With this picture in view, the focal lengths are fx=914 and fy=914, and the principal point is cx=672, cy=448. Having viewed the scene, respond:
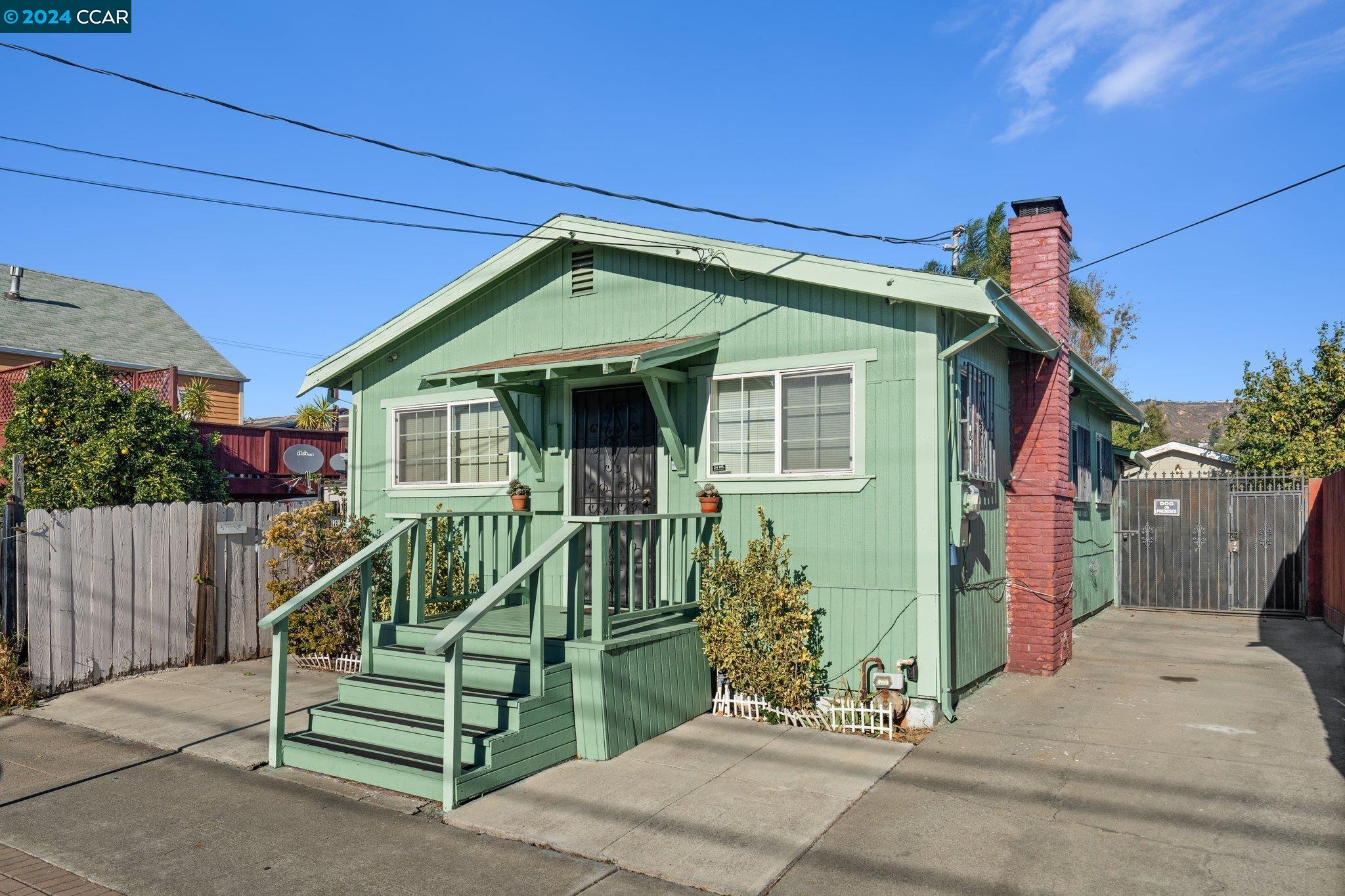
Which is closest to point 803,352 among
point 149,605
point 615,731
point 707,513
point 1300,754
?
point 707,513

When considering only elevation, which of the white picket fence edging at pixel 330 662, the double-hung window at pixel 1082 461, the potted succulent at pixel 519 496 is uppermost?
the double-hung window at pixel 1082 461

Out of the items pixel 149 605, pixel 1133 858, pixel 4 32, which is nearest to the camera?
pixel 1133 858

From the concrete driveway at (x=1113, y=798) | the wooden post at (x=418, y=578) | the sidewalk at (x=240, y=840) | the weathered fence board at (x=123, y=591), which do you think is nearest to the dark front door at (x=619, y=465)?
the wooden post at (x=418, y=578)

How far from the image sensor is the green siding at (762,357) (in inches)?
295

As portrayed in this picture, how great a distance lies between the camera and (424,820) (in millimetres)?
5543

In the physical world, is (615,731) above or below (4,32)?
below

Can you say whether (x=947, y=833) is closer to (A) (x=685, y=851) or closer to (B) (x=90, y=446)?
(A) (x=685, y=851)

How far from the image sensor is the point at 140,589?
30.8ft

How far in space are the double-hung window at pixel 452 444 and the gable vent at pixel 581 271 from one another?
1553 mm

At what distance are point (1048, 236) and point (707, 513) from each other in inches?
192

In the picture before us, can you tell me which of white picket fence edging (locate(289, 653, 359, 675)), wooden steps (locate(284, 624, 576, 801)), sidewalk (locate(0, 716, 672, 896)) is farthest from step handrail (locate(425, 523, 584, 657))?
white picket fence edging (locate(289, 653, 359, 675))

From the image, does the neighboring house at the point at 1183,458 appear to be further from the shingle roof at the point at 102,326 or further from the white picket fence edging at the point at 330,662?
the shingle roof at the point at 102,326

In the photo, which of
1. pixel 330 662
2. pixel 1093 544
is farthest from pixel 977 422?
pixel 330 662

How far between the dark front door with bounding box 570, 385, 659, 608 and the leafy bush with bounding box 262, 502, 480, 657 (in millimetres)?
1482
